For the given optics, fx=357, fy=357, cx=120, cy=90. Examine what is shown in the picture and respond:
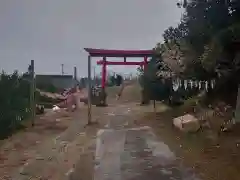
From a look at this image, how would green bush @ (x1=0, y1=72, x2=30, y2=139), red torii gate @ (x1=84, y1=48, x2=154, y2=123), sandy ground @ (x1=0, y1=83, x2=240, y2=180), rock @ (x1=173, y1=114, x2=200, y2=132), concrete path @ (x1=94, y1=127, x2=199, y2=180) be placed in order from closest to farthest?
concrete path @ (x1=94, y1=127, x2=199, y2=180) < sandy ground @ (x1=0, y1=83, x2=240, y2=180) < rock @ (x1=173, y1=114, x2=200, y2=132) < green bush @ (x1=0, y1=72, x2=30, y2=139) < red torii gate @ (x1=84, y1=48, x2=154, y2=123)

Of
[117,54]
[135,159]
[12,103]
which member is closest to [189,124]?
[135,159]

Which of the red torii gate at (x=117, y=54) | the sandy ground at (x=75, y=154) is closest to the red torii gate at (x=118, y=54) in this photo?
the red torii gate at (x=117, y=54)

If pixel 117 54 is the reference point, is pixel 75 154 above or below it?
below

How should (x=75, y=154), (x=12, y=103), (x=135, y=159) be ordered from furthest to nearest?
(x=12, y=103)
(x=75, y=154)
(x=135, y=159)

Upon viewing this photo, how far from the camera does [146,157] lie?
8070 millimetres

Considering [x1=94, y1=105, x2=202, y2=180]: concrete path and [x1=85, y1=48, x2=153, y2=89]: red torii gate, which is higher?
[x1=85, y1=48, x2=153, y2=89]: red torii gate

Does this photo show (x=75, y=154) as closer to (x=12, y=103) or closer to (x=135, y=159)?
(x=135, y=159)

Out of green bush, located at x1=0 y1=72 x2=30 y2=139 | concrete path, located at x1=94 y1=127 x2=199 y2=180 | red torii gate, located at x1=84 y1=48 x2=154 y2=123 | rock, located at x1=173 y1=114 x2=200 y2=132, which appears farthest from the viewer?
red torii gate, located at x1=84 y1=48 x2=154 y2=123

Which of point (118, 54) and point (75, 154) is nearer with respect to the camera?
point (75, 154)

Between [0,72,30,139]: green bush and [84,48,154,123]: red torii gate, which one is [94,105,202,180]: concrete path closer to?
[0,72,30,139]: green bush

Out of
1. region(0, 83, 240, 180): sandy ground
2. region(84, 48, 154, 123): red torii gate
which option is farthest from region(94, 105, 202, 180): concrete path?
region(84, 48, 154, 123): red torii gate

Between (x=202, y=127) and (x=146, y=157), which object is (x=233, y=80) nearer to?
(x=202, y=127)

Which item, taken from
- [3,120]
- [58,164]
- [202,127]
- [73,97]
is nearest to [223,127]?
[202,127]

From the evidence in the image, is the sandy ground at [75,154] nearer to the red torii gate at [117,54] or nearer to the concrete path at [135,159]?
the concrete path at [135,159]
